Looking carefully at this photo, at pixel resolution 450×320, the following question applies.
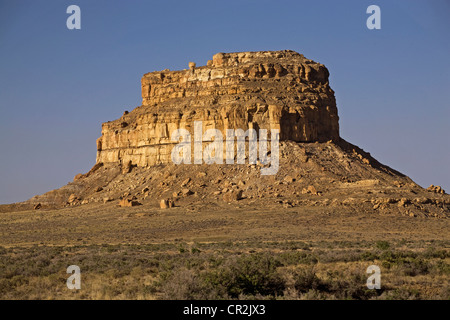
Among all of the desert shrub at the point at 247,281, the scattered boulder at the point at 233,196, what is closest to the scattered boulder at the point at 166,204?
the scattered boulder at the point at 233,196

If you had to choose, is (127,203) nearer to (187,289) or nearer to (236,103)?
(236,103)

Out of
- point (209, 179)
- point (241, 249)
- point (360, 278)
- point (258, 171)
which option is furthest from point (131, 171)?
point (360, 278)

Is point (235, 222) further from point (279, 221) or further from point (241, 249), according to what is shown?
point (241, 249)

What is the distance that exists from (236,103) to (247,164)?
8351 mm

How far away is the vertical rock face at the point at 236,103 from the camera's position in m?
69.2

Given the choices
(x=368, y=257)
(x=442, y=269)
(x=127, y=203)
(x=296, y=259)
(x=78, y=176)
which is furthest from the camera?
(x=78, y=176)

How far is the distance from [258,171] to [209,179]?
5638 mm

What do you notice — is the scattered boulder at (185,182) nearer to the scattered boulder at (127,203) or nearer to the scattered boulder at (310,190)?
the scattered boulder at (127,203)

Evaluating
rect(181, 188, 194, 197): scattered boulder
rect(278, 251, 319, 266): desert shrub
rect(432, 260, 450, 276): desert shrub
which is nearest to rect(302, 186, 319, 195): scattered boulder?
rect(181, 188, 194, 197): scattered boulder

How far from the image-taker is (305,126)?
230ft

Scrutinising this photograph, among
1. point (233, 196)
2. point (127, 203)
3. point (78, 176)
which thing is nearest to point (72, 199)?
point (78, 176)

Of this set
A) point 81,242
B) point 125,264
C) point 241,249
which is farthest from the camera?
point 81,242

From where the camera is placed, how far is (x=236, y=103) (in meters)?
70.1

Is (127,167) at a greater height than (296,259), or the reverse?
(127,167)
